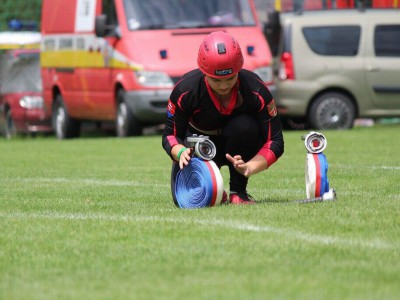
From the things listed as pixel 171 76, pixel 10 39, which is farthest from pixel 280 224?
pixel 10 39

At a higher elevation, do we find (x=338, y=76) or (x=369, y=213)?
(x=369, y=213)

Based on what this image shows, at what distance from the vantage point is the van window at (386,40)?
23.0 meters

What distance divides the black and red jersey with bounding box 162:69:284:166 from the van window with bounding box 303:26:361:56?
14.0 meters

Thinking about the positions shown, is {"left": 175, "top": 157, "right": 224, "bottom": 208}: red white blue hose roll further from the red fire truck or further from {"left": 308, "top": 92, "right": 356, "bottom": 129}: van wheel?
{"left": 308, "top": 92, "right": 356, "bottom": 129}: van wheel

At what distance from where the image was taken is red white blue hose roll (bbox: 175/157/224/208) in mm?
8641

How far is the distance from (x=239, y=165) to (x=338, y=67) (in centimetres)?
1432

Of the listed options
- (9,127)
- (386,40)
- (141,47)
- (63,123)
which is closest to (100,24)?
(141,47)

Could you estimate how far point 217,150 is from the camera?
930 cm

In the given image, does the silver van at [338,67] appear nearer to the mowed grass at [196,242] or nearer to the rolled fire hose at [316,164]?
the mowed grass at [196,242]

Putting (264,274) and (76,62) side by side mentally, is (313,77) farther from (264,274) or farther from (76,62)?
(264,274)

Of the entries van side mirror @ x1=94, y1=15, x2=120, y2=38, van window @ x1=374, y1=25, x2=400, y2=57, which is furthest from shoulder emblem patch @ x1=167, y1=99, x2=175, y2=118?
van window @ x1=374, y1=25, x2=400, y2=57

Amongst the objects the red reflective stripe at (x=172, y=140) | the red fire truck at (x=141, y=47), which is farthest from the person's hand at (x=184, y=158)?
the red fire truck at (x=141, y=47)

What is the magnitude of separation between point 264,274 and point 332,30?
17390 millimetres

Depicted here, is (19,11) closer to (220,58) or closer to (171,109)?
(171,109)
